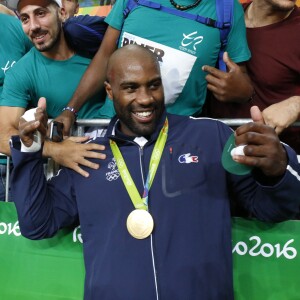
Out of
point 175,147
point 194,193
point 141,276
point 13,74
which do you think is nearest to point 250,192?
point 194,193

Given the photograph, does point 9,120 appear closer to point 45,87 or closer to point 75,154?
point 45,87

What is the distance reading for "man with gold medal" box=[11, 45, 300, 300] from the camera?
6.61 feet

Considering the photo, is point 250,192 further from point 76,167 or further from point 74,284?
point 74,284

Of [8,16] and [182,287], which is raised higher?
[8,16]

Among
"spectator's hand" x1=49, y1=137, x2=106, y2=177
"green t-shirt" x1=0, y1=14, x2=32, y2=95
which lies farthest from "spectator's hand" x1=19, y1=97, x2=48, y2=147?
"green t-shirt" x1=0, y1=14, x2=32, y2=95

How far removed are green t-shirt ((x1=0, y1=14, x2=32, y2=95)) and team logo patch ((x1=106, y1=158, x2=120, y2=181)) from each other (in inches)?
55.7

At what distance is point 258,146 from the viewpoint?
5.59 ft

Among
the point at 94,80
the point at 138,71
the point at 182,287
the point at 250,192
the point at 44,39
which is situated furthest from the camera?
the point at 44,39

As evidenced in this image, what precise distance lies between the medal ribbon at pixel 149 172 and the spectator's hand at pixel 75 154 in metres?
0.09

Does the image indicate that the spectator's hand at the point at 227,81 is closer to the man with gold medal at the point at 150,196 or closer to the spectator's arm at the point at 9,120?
the man with gold medal at the point at 150,196

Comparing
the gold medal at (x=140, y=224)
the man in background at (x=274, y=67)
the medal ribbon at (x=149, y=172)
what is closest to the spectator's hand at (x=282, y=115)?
the man in background at (x=274, y=67)

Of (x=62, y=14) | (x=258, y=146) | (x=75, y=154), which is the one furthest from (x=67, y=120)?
(x=258, y=146)

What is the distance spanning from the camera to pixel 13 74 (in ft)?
9.57

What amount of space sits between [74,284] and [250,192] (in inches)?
41.4
